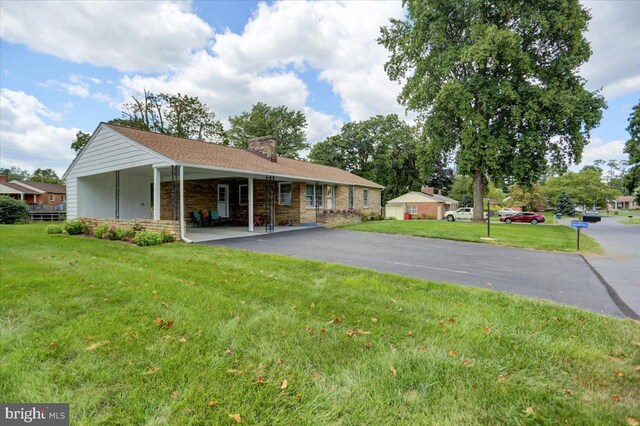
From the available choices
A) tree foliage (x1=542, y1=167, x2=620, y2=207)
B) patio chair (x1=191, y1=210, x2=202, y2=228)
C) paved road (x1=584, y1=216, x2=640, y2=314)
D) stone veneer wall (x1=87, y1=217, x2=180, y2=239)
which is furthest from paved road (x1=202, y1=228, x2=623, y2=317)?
tree foliage (x1=542, y1=167, x2=620, y2=207)

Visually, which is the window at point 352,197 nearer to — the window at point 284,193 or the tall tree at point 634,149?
the window at point 284,193

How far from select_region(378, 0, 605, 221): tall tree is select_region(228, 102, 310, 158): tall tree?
768 inches

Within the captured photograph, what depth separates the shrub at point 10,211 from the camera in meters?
20.8

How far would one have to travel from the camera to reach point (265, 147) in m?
18.9

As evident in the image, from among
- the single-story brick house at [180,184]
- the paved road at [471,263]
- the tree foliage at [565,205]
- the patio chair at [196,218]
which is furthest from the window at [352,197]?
the tree foliage at [565,205]

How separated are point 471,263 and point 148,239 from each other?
9337 millimetres

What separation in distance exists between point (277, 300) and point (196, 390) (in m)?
2.05

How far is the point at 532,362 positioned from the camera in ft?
9.05

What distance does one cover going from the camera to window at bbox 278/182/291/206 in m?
17.4

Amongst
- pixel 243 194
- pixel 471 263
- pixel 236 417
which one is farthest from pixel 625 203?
pixel 236 417

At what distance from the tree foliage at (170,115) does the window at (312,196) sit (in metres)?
23.6

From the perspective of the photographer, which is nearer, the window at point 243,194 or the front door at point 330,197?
the window at point 243,194

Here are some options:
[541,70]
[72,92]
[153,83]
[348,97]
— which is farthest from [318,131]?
[72,92]

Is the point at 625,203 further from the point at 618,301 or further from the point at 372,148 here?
the point at 618,301
